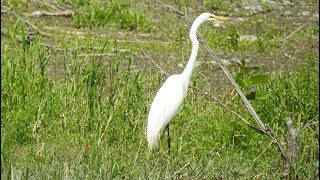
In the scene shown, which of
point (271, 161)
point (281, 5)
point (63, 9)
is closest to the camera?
point (271, 161)

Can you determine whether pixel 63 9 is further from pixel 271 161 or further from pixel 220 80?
pixel 271 161

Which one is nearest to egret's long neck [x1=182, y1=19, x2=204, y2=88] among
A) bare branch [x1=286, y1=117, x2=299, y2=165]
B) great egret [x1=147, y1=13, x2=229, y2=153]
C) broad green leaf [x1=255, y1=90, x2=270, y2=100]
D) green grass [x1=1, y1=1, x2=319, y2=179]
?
great egret [x1=147, y1=13, x2=229, y2=153]

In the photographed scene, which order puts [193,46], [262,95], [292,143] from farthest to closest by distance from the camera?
[193,46]
[262,95]
[292,143]

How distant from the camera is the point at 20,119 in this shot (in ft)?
14.8

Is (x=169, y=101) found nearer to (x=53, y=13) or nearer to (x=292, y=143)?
(x=292, y=143)

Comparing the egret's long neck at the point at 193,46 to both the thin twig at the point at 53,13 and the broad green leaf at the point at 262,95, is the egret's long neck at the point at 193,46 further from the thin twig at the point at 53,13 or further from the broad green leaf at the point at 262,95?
the thin twig at the point at 53,13

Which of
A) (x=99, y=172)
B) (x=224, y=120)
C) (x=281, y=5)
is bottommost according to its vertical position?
(x=281, y=5)

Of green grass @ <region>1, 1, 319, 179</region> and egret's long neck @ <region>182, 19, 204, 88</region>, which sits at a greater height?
egret's long neck @ <region>182, 19, 204, 88</region>

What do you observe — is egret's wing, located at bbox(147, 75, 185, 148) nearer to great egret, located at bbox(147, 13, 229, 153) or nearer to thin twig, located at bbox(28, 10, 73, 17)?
great egret, located at bbox(147, 13, 229, 153)

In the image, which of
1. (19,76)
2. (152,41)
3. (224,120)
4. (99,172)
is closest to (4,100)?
(19,76)

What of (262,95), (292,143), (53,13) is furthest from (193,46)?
(53,13)

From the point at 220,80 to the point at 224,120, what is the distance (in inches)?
70.7

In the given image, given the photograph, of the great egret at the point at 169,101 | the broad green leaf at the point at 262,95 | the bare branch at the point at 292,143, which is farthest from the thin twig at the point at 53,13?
the bare branch at the point at 292,143

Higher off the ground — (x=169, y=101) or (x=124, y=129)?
(x=169, y=101)
